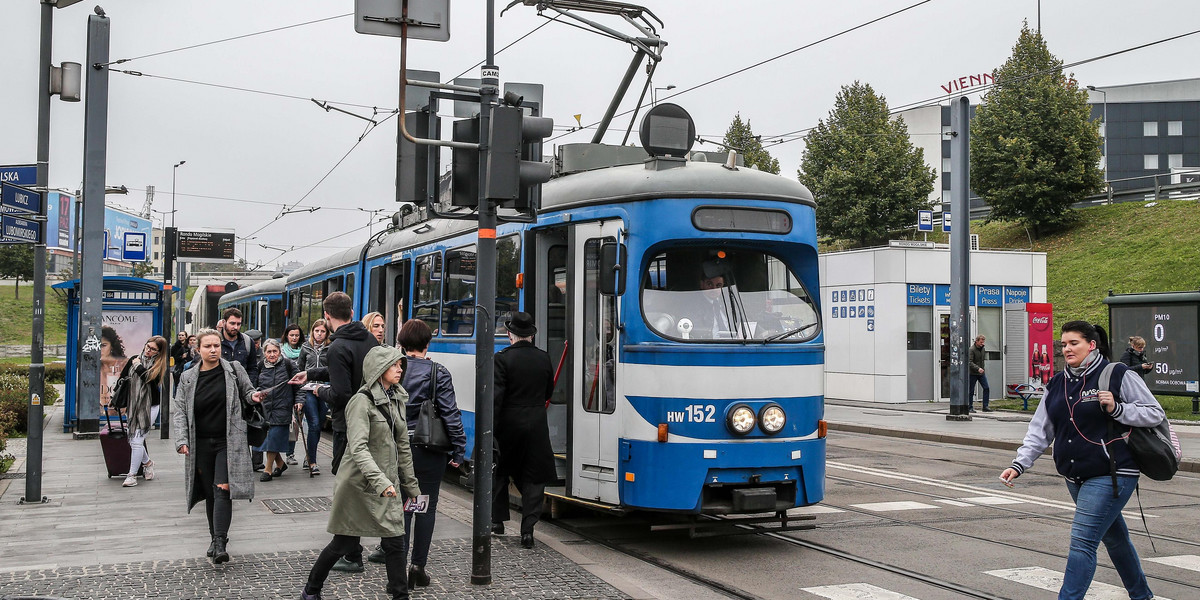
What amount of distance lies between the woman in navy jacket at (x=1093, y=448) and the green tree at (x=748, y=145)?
44.9 metres

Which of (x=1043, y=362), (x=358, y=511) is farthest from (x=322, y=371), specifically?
(x=1043, y=362)

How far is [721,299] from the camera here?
28.1 feet

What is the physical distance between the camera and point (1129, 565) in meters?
6.44

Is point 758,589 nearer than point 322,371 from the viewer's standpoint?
Yes

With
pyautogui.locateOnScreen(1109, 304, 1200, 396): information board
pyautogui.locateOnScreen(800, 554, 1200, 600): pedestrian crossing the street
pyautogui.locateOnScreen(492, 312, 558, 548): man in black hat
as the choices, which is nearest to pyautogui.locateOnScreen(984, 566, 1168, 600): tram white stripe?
pyautogui.locateOnScreen(800, 554, 1200, 600): pedestrian crossing the street

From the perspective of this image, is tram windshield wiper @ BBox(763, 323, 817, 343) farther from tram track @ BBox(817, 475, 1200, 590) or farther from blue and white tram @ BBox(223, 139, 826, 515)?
tram track @ BBox(817, 475, 1200, 590)

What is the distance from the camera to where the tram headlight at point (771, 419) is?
836 cm

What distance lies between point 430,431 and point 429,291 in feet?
19.3

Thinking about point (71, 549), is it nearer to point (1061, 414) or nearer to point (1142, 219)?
point (1061, 414)

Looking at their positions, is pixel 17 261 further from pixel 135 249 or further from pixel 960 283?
pixel 960 283

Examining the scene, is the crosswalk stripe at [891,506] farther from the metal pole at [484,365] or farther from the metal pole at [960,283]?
the metal pole at [960,283]

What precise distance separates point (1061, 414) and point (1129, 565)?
98 centimetres

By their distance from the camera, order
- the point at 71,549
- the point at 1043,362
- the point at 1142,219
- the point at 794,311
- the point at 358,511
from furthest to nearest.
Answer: the point at 1142,219, the point at 1043,362, the point at 794,311, the point at 71,549, the point at 358,511

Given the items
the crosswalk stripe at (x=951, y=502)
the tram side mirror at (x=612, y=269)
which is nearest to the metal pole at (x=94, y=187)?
the tram side mirror at (x=612, y=269)
